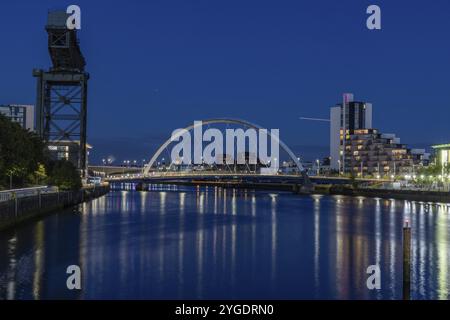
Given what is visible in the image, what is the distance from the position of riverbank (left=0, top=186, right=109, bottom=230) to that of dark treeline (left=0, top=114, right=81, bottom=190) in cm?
158

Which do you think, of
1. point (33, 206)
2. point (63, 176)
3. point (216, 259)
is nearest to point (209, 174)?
point (63, 176)

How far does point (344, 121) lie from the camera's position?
6093 inches

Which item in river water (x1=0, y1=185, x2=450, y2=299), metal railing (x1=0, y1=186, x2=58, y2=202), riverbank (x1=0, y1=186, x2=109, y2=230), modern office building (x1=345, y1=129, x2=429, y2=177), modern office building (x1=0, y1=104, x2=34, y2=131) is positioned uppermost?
modern office building (x1=0, y1=104, x2=34, y2=131)

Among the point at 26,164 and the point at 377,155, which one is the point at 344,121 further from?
the point at 26,164

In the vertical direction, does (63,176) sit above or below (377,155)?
below

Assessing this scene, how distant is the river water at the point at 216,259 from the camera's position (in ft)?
56.8

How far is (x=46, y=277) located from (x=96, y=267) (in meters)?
2.77

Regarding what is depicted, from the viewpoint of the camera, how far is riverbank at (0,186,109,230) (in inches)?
1141

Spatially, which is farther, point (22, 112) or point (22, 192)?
point (22, 112)

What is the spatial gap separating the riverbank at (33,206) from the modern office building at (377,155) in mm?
101707

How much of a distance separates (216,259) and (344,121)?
135585 mm

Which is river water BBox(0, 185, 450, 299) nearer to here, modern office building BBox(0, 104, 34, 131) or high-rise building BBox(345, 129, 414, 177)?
modern office building BBox(0, 104, 34, 131)

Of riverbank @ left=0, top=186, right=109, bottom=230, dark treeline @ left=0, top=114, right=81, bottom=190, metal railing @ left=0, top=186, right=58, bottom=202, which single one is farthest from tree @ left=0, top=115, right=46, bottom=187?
riverbank @ left=0, top=186, right=109, bottom=230
